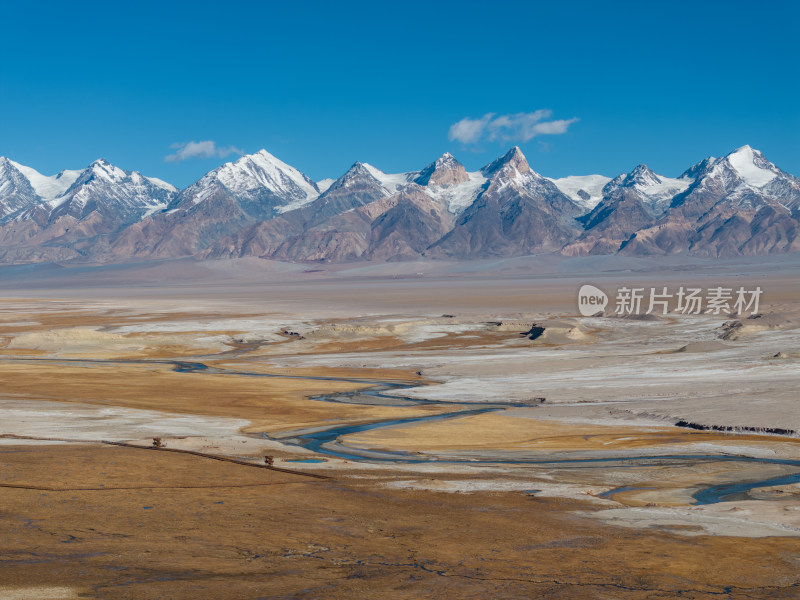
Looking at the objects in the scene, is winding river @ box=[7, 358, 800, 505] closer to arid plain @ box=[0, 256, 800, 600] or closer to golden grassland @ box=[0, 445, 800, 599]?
arid plain @ box=[0, 256, 800, 600]

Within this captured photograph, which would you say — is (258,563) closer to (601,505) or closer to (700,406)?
(601,505)

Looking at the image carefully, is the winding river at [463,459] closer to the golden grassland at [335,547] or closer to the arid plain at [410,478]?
the arid plain at [410,478]

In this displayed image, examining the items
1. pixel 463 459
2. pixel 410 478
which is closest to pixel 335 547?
pixel 410 478

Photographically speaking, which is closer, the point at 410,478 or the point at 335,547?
the point at 335,547

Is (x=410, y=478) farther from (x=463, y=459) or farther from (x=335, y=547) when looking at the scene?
(x=335, y=547)

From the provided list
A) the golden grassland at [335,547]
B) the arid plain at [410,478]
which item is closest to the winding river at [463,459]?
the arid plain at [410,478]

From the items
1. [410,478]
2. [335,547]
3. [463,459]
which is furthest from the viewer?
[463,459]

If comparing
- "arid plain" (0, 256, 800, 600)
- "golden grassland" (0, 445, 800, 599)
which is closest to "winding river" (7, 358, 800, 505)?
"arid plain" (0, 256, 800, 600)

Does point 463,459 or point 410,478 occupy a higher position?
point 410,478

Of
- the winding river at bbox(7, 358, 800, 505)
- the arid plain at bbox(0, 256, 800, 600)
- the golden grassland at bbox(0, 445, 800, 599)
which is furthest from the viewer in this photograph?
the winding river at bbox(7, 358, 800, 505)
